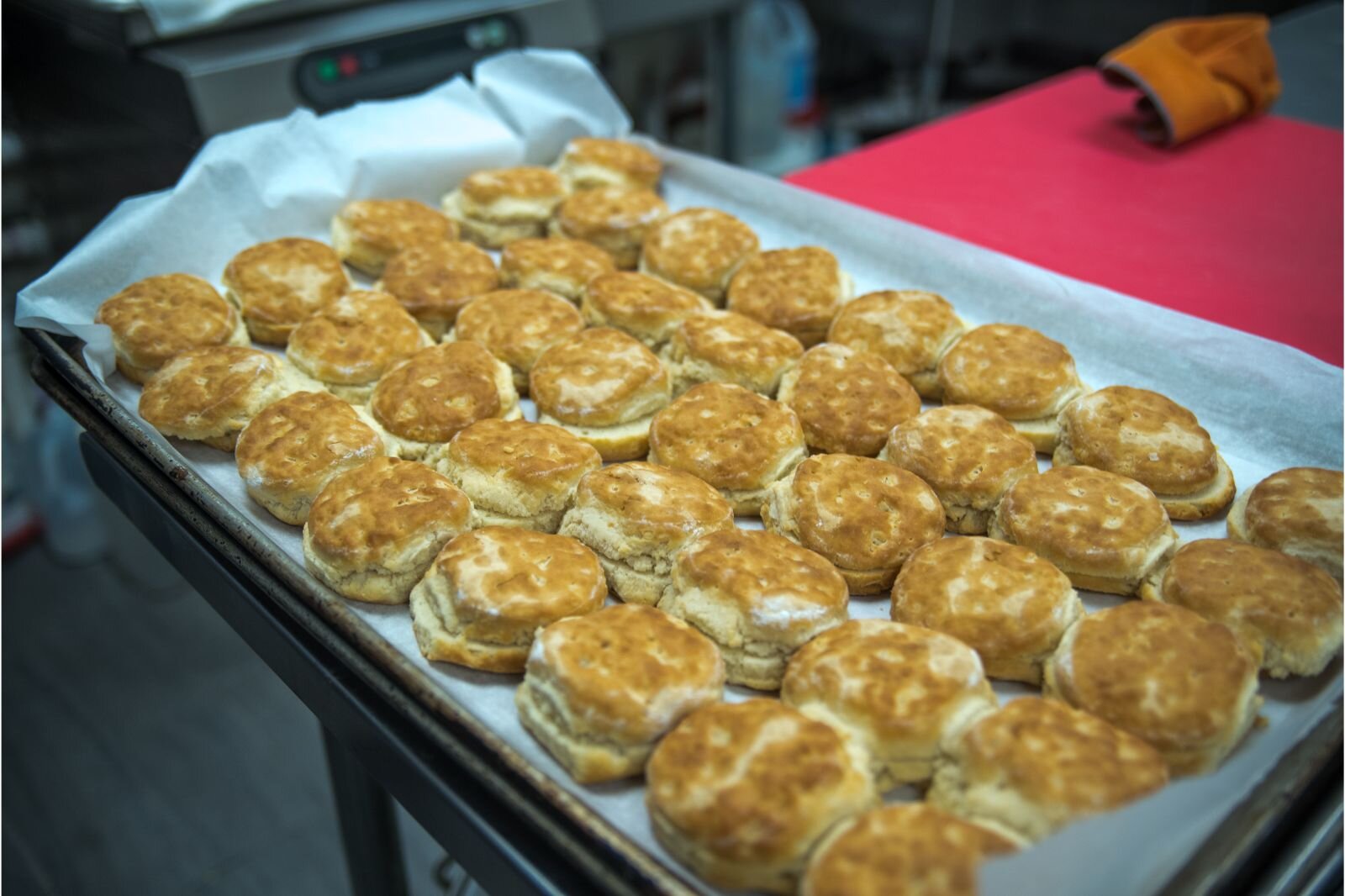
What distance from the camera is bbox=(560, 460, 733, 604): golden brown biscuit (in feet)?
5.09

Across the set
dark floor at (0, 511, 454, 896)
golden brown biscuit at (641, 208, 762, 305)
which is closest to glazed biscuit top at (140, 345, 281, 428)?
golden brown biscuit at (641, 208, 762, 305)

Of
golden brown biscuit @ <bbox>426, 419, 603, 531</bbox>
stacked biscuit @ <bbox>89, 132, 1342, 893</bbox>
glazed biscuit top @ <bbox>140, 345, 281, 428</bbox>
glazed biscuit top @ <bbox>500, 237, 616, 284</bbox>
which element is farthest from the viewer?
glazed biscuit top @ <bbox>500, 237, 616, 284</bbox>

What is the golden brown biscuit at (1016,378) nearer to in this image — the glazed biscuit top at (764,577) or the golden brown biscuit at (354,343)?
the glazed biscuit top at (764,577)

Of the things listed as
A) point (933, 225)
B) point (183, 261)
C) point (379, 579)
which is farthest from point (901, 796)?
point (183, 261)

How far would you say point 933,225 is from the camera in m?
2.60

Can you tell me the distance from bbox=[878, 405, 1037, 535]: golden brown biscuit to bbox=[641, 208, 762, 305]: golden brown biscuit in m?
0.70

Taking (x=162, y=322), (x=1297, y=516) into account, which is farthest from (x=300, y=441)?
(x=1297, y=516)

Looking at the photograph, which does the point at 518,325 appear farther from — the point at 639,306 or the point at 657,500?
the point at 657,500

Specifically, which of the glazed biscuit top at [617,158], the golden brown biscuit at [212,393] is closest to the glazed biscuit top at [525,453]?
the golden brown biscuit at [212,393]

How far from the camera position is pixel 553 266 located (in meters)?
2.31

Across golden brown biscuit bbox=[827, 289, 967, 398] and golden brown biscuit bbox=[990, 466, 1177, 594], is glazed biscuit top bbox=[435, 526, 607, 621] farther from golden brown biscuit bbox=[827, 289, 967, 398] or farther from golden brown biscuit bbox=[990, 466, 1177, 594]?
golden brown biscuit bbox=[827, 289, 967, 398]

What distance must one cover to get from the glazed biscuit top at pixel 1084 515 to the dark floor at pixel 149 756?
2.20 m

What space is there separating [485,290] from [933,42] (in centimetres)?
482

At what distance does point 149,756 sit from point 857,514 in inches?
106
